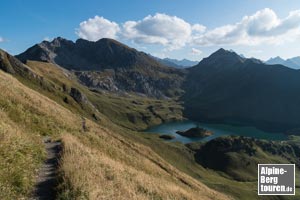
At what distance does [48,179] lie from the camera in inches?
615

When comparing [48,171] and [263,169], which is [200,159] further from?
[48,171]

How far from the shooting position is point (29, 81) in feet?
563

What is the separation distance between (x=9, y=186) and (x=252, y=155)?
184845 mm

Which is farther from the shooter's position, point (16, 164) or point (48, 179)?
point (48, 179)

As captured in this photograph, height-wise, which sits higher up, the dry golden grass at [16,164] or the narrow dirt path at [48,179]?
the dry golden grass at [16,164]

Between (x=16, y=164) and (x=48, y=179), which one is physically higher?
(x=16, y=164)

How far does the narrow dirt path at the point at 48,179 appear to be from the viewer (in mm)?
13789

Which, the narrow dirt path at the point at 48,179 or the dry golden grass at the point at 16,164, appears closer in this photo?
the dry golden grass at the point at 16,164

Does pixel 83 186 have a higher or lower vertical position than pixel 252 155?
higher

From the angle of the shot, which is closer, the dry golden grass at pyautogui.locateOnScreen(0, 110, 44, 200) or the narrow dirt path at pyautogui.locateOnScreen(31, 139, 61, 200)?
the dry golden grass at pyautogui.locateOnScreen(0, 110, 44, 200)

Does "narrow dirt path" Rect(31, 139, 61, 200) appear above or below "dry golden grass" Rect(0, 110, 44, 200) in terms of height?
below

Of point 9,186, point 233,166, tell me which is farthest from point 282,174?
point 233,166

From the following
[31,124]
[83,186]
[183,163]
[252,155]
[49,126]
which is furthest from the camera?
[252,155]

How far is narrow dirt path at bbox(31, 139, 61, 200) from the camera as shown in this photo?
45.2 feet
